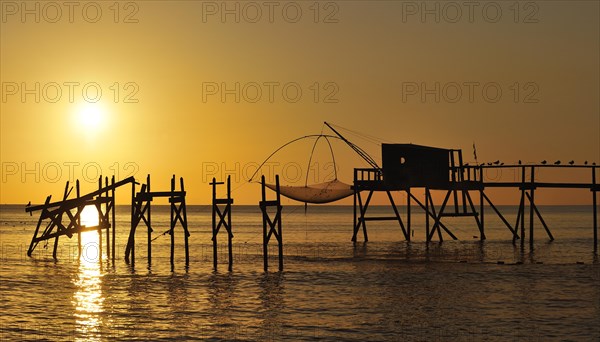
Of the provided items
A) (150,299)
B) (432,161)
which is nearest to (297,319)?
(150,299)

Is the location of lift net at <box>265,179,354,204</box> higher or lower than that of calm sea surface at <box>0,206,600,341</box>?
higher

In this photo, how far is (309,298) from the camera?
29.6 metres

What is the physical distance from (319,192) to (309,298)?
29.2 meters

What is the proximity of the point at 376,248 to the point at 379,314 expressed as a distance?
30.9 m

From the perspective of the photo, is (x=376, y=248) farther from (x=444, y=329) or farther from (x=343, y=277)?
(x=444, y=329)

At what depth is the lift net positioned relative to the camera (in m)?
58.0

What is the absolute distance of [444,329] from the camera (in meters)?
23.2

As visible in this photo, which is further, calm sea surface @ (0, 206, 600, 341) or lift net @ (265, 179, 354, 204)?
lift net @ (265, 179, 354, 204)

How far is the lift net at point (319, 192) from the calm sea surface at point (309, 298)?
31.8ft

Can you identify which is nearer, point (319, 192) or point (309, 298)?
point (309, 298)

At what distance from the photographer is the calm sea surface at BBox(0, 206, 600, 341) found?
22.8m

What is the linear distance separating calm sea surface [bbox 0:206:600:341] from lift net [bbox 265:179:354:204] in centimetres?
971

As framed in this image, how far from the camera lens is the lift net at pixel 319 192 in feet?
190

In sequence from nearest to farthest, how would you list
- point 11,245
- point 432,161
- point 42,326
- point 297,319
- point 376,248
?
point 42,326, point 297,319, point 432,161, point 376,248, point 11,245
